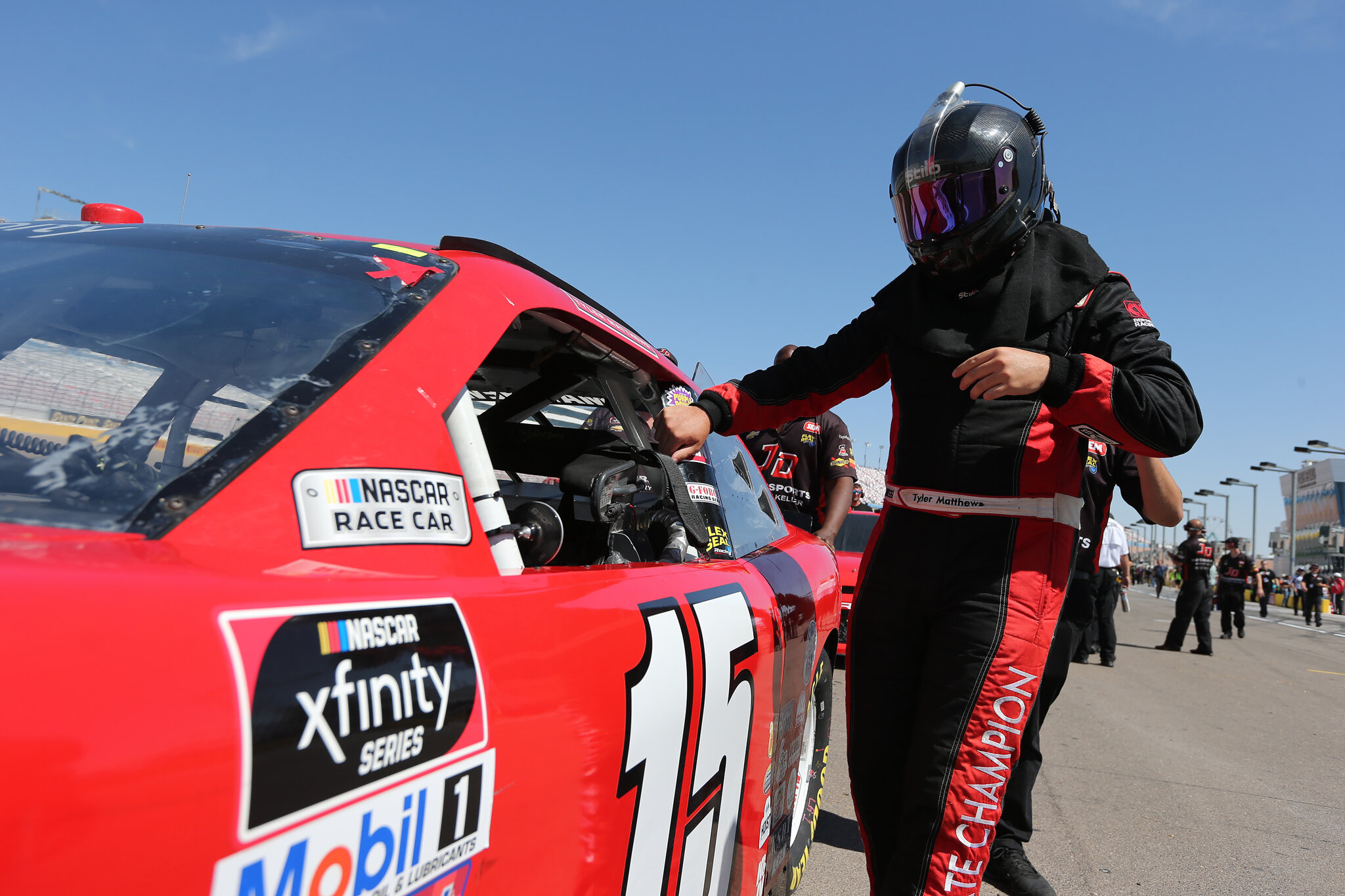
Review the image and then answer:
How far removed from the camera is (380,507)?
3.38 ft

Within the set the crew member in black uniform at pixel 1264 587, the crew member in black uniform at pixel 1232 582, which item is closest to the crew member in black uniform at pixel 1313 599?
the crew member in black uniform at pixel 1264 587

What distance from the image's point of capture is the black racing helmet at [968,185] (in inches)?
79.4

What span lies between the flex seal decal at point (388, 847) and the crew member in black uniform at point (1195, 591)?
39.0 ft

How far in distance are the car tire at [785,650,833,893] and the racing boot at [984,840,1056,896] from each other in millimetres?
569

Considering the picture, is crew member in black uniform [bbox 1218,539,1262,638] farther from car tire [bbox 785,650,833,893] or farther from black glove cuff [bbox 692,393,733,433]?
black glove cuff [bbox 692,393,733,433]

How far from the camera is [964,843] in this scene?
1809 millimetres

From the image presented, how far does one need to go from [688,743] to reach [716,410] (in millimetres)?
966

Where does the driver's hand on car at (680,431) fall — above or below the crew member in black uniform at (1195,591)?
above

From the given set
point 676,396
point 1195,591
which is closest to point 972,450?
point 676,396

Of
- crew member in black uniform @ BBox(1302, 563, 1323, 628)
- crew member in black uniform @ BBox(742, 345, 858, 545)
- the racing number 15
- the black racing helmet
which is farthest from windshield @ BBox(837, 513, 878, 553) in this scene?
crew member in black uniform @ BBox(1302, 563, 1323, 628)

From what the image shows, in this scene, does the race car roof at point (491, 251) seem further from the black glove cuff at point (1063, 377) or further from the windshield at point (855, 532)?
the windshield at point (855, 532)

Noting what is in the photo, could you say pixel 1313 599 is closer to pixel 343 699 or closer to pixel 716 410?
pixel 716 410

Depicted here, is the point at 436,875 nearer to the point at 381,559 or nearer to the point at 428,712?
the point at 428,712

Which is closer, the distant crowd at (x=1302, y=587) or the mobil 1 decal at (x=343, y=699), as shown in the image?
the mobil 1 decal at (x=343, y=699)
